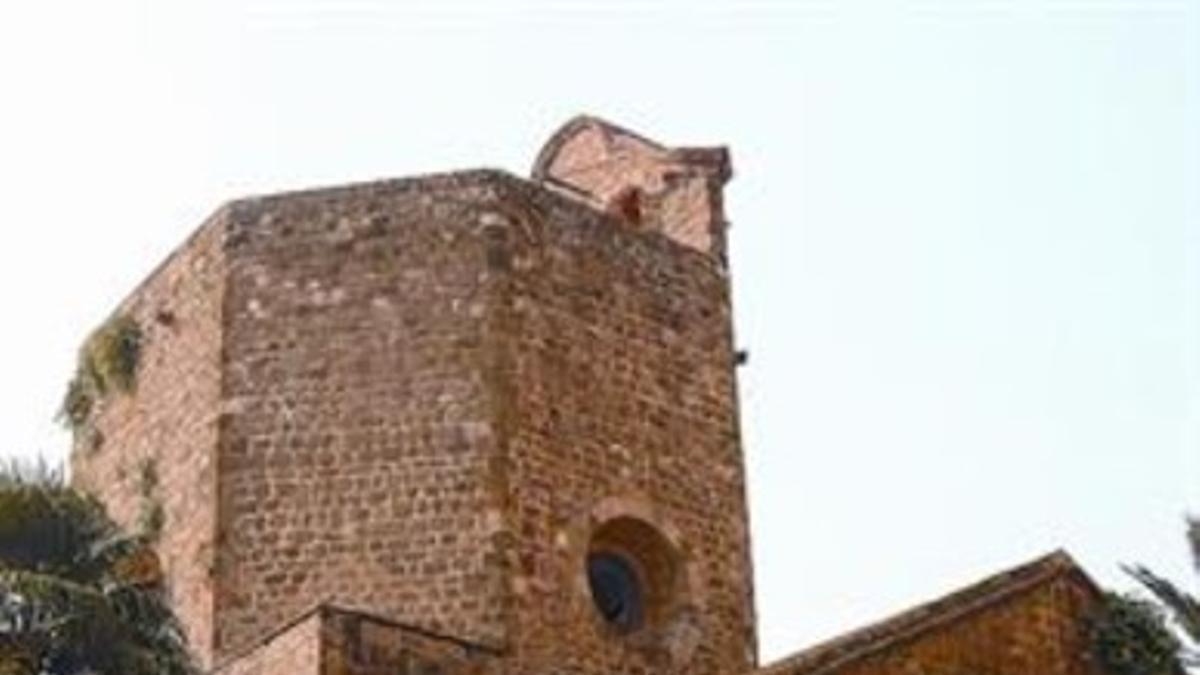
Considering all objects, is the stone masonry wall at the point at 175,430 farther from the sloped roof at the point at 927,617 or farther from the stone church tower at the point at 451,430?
the sloped roof at the point at 927,617

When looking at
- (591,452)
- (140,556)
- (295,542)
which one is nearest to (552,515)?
(591,452)

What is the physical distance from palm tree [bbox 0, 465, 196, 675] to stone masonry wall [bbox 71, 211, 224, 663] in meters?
2.42

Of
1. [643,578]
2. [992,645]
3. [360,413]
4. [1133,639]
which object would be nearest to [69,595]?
[360,413]

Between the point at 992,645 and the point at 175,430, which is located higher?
the point at 175,430

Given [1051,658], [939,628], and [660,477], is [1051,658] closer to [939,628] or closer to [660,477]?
[939,628]

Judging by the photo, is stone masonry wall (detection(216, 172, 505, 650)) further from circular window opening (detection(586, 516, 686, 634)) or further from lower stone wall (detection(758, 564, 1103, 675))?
lower stone wall (detection(758, 564, 1103, 675))

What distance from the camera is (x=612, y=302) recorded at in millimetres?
20594

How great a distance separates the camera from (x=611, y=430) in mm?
19969

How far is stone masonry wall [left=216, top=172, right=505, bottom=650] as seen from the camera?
18797 millimetres

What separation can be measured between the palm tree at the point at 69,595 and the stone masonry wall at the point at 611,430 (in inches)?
144

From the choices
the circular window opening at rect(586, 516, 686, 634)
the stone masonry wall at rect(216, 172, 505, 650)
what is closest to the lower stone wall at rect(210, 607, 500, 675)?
the stone masonry wall at rect(216, 172, 505, 650)

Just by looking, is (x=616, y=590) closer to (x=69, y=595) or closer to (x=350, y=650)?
(x=350, y=650)

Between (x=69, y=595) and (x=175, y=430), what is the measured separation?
18.3ft

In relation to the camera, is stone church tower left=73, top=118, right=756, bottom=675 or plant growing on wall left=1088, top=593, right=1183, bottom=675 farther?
stone church tower left=73, top=118, right=756, bottom=675
